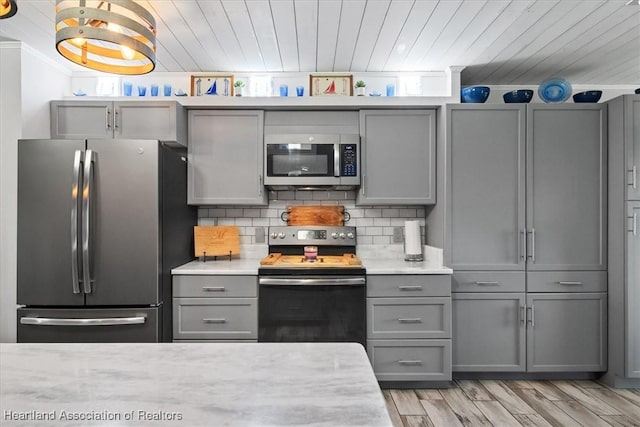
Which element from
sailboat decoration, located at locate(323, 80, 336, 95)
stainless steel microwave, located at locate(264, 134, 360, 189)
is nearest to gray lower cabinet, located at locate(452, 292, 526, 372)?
stainless steel microwave, located at locate(264, 134, 360, 189)

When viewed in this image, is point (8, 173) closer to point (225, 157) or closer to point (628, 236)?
point (225, 157)

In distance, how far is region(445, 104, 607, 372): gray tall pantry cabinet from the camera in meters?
2.78

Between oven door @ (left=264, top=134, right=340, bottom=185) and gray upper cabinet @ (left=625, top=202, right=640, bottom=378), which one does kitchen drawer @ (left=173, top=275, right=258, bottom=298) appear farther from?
A: gray upper cabinet @ (left=625, top=202, right=640, bottom=378)

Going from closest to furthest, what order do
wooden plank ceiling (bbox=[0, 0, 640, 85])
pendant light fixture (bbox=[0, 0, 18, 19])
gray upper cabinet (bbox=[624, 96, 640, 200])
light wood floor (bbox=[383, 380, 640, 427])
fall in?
pendant light fixture (bbox=[0, 0, 18, 19]) → wooden plank ceiling (bbox=[0, 0, 640, 85]) → light wood floor (bbox=[383, 380, 640, 427]) → gray upper cabinet (bbox=[624, 96, 640, 200])

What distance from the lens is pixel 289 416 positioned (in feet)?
2.22

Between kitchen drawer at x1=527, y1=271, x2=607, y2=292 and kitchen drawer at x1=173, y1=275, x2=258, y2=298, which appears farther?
kitchen drawer at x1=527, y1=271, x2=607, y2=292

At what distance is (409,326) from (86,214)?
2.21 meters

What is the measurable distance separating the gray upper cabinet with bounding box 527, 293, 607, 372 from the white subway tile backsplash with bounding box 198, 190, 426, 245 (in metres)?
1.13

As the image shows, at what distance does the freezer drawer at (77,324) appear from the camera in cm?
237

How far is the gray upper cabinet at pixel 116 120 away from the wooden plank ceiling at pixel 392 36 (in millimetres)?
395

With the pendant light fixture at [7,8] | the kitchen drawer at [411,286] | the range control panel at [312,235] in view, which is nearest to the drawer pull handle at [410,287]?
the kitchen drawer at [411,286]

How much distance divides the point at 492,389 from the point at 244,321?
181 cm

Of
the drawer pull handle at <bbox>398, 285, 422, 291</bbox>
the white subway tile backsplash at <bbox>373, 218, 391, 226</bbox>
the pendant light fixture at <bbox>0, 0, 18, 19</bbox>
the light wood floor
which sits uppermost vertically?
the pendant light fixture at <bbox>0, 0, 18, 19</bbox>

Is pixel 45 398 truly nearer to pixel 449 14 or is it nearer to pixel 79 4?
pixel 79 4
